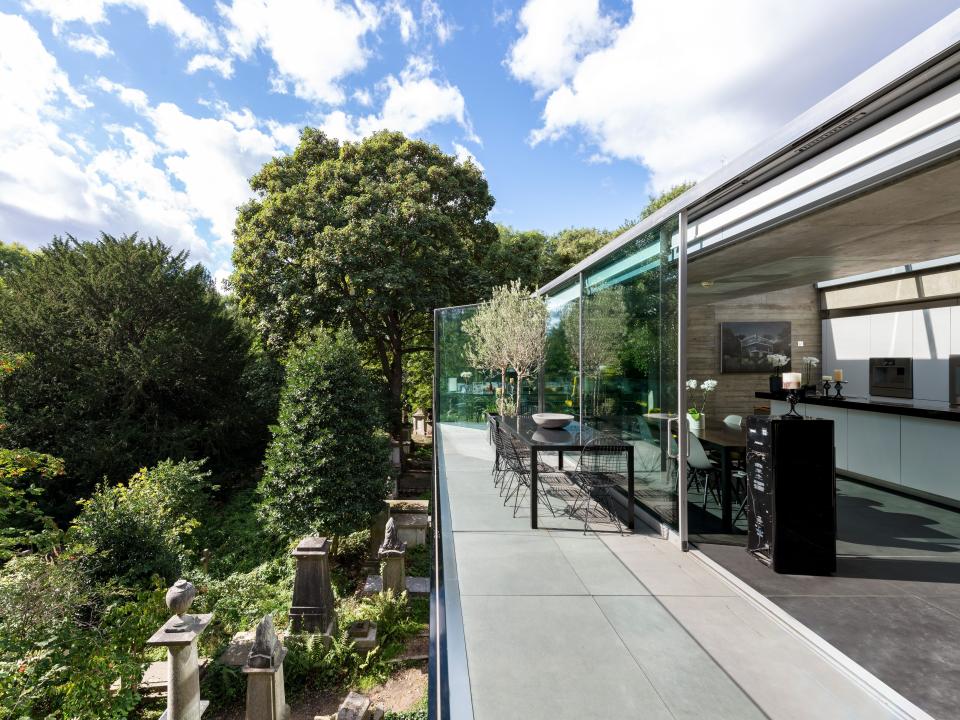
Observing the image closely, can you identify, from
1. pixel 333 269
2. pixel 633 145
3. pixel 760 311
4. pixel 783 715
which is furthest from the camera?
pixel 633 145

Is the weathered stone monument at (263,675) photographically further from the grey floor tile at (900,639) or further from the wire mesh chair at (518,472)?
the grey floor tile at (900,639)

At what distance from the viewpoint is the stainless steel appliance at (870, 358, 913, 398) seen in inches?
297

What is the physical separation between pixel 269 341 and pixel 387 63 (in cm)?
875

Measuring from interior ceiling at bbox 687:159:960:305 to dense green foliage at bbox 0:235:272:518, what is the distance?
44.5 feet

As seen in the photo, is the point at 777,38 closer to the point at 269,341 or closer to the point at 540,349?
the point at 540,349

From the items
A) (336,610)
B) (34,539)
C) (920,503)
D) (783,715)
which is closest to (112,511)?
(34,539)

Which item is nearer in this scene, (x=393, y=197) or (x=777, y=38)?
(x=777, y=38)

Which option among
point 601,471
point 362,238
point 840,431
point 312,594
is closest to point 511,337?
point 601,471

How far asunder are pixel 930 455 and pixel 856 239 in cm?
264

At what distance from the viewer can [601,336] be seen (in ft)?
21.1

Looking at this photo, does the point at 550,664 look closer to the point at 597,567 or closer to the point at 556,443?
the point at 597,567

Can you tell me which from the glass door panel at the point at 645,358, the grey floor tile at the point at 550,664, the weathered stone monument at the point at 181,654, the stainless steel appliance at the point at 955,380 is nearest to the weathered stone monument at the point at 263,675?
the weathered stone monument at the point at 181,654

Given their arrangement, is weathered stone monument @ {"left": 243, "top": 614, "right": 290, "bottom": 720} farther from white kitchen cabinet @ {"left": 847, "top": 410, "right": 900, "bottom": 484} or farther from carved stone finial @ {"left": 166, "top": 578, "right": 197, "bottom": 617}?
white kitchen cabinet @ {"left": 847, "top": 410, "right": 900, "bottom": 484}

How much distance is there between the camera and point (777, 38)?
5.47 m
